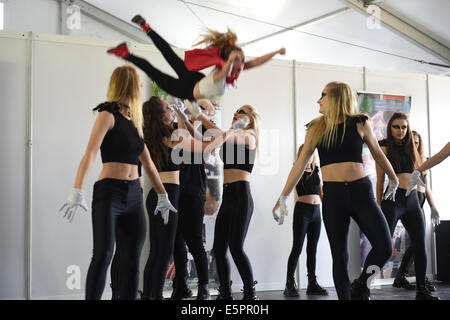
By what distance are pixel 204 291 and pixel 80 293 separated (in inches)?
54.7

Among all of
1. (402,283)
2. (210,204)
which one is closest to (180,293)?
(210,204)

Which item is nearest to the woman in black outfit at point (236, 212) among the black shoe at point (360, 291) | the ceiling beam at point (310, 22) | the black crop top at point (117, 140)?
the black shoe at point (360, 291)

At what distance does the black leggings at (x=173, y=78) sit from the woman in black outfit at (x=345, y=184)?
101 cm

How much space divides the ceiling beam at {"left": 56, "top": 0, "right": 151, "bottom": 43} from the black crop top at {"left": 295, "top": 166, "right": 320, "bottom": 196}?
5.17m

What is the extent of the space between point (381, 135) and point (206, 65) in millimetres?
3904

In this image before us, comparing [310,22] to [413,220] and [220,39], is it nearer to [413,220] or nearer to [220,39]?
[413,220]

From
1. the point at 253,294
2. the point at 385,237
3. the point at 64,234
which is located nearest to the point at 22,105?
the point at 64,234

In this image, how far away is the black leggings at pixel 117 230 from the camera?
2555 millimetres

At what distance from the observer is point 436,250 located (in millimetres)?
6133

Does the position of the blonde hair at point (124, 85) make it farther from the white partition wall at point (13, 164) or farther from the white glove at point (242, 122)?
the white partition wall at point (13, 164)

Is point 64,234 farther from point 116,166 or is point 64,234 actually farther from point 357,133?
point 357,133

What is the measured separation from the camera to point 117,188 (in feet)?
8.75

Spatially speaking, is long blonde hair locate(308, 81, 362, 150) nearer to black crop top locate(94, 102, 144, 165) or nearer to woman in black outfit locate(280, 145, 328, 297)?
black crop top locate(94, 102, 144, 165)

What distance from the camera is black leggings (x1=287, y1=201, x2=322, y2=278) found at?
4797 mm
